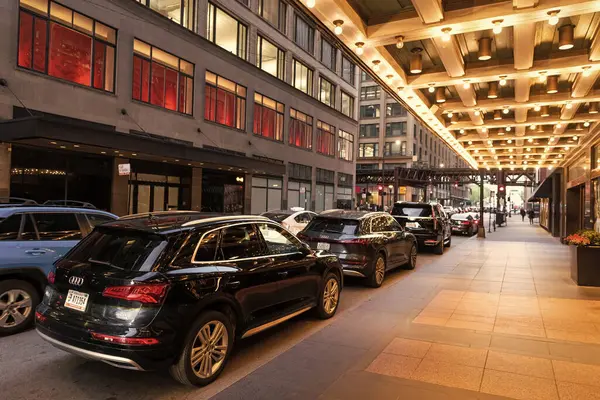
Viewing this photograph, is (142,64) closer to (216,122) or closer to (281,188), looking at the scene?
(216,122)

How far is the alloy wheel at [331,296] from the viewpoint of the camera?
271 inches

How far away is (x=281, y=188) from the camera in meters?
31.2

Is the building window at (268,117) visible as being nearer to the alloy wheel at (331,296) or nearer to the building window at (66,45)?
the building window at (66,45)

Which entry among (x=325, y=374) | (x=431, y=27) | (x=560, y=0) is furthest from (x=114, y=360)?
(x=560, y=0)

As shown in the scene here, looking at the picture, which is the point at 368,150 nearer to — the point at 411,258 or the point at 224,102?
the point at 224,102

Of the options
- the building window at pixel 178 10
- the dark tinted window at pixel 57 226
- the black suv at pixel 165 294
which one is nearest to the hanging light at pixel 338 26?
the black suv at pixel 165 294

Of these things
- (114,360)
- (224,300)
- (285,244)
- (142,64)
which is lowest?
(114,360)

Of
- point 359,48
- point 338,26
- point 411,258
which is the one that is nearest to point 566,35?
point 359,48

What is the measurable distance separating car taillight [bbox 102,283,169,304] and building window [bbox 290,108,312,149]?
28558 millimetres

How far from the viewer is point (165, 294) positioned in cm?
402

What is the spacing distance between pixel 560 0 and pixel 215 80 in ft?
67.6

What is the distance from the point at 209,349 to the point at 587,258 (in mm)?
9245

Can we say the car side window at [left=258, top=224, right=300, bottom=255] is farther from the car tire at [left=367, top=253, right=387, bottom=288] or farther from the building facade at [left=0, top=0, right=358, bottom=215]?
the building facade at [left=0, top=0, right=358, bottom=215]

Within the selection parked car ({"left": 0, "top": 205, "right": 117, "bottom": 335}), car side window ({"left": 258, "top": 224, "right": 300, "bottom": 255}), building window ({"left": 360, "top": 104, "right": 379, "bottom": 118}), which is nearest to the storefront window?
parked car ({"left": 0, "top": 205, "right": 117, "bottom": 335})
